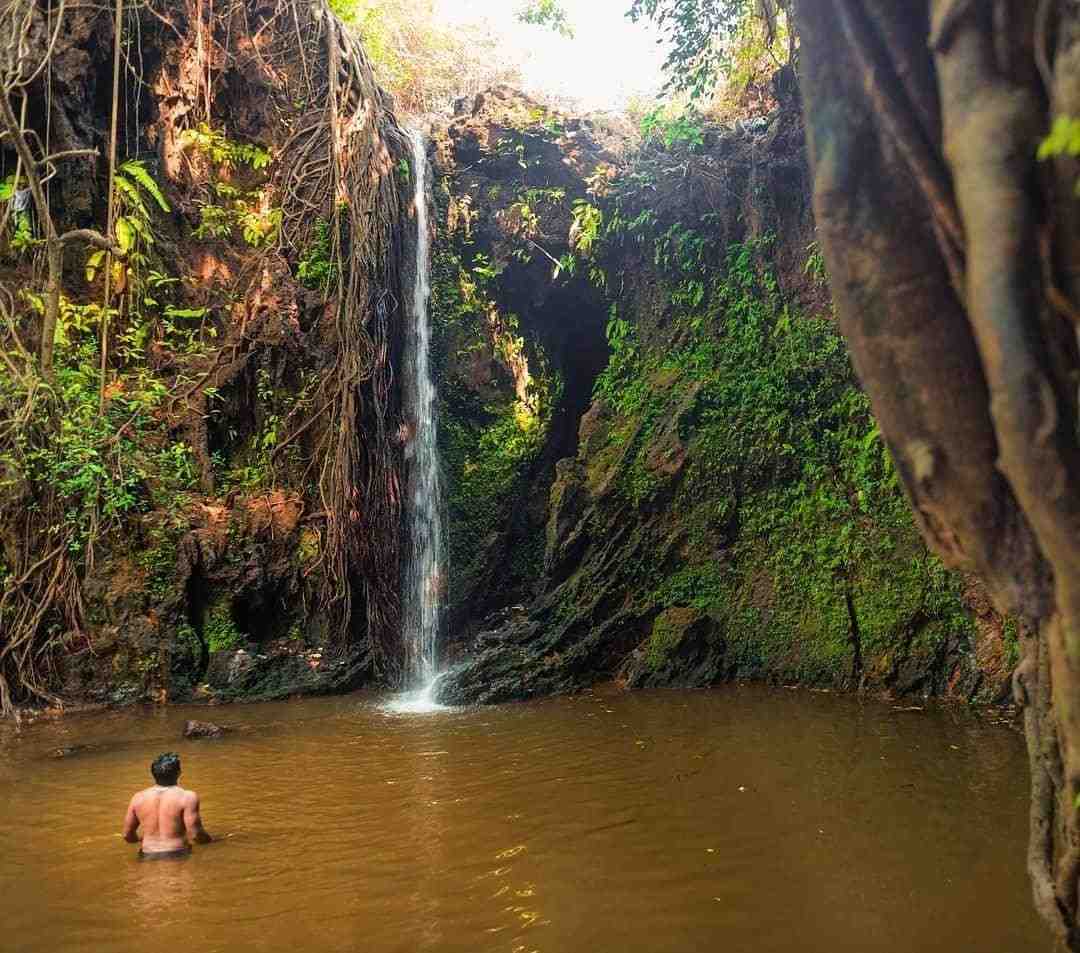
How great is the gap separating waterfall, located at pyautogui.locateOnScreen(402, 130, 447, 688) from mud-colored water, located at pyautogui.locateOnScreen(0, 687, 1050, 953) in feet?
11.4

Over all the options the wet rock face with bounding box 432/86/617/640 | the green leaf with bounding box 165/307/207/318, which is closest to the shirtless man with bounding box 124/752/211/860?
the wet rock face with bounding box 432/86/617/640

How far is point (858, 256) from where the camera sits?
238 centimetres

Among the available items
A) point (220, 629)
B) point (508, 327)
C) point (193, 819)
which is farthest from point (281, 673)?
point (508, 327)

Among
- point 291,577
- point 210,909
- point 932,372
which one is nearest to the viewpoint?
point 932,372

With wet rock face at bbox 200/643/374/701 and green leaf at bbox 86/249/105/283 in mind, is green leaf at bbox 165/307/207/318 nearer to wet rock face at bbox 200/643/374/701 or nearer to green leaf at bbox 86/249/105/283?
green leaf at bbox 86/249/105/283

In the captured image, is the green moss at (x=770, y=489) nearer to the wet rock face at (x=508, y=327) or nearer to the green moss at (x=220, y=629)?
the wet rock face at (x=508, y=327)

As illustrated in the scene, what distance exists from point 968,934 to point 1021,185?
2967mm

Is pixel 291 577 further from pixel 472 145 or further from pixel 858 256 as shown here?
pixel 858 256

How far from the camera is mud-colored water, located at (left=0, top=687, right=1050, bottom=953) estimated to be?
3.70 m

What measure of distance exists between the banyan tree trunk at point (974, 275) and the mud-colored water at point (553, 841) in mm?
1487

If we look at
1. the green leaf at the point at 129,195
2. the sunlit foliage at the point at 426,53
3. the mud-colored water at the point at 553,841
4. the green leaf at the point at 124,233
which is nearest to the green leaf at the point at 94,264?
the green leaf at the point at 124,233

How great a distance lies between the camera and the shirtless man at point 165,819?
4.79 metres

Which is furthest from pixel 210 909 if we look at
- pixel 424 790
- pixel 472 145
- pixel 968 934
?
pixel 472 145

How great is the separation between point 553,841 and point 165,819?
2.15 meters
